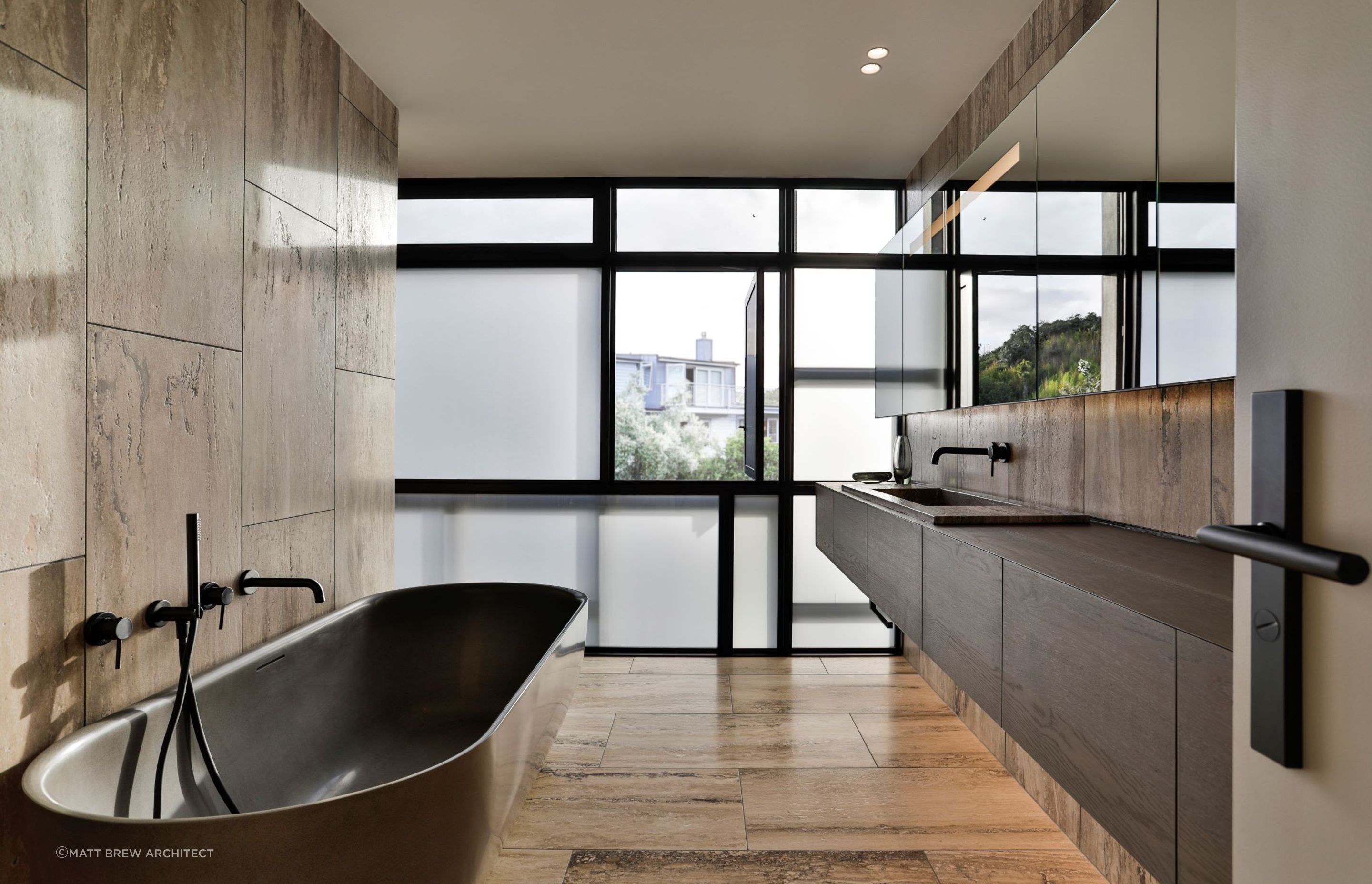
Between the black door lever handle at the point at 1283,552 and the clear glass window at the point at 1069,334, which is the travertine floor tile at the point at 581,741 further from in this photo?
the black door lever handle at the point at 1283,552

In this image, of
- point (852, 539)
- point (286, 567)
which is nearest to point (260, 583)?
point (286, 567)

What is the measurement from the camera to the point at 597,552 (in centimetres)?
382

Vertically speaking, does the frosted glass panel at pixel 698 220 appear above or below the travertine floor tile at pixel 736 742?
above

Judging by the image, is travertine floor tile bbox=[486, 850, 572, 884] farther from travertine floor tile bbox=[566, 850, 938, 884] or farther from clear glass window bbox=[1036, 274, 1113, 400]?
clear glass window bbox=[1036, 274, 1113, 400]

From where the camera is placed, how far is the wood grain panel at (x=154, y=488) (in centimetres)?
154

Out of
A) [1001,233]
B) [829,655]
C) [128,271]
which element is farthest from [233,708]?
[829,655]

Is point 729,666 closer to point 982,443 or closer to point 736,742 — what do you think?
point 736,742

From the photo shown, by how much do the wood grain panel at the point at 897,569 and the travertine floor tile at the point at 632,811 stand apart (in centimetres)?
73

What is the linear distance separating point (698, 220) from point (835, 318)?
878 millimetres

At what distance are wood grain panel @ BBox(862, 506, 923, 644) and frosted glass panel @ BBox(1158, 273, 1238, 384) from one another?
912 mm

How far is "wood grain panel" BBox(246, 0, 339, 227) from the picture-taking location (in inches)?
81.6

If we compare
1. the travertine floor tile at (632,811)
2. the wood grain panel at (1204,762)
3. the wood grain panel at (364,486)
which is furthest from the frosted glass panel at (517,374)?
the wood grain panel at (1204,762)

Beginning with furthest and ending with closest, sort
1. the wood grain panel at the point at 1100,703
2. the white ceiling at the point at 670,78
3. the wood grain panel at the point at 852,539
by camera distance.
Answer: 1. the wood grain panel at the point at 852,539
2. the white ceiling at the point at 670,78
3. the wood grain panel at the point at 1100,703

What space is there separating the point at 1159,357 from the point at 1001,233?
86 centimetres
